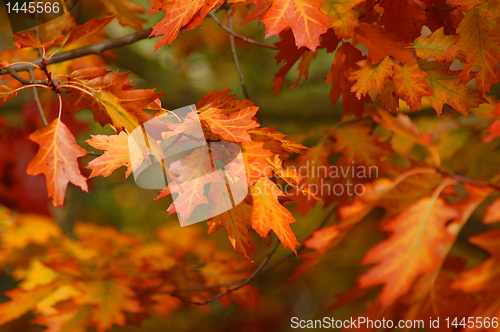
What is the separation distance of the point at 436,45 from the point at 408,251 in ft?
1.40

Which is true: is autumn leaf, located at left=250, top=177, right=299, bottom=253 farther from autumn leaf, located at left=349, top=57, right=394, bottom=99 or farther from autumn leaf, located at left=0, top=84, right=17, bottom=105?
autumn leaf, located at left=0, top=84, right=17, bottom=105

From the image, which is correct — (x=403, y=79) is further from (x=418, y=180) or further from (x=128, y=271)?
(x=128, y=271)

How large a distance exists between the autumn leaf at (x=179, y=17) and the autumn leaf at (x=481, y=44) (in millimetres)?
449

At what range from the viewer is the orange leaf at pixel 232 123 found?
2.01 ft

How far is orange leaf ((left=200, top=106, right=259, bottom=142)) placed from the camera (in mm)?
614

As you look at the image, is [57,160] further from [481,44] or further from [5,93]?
[481,44]

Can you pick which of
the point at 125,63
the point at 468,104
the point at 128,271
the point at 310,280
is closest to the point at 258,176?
the point at 468,104

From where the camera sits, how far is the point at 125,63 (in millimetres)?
1587

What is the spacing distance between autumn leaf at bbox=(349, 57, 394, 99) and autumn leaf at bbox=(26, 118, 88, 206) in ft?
1.68

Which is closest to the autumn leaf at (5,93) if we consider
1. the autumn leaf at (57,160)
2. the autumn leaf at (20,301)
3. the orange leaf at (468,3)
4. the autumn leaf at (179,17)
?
the autumn leaf at (57,160)

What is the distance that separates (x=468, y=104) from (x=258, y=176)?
18.1 inches

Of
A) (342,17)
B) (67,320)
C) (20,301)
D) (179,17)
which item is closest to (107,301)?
(67,320)

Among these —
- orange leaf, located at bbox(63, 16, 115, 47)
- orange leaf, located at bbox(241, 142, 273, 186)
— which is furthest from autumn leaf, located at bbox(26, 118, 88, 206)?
orange leaf, located at bbox(241, 142, 273, 186)

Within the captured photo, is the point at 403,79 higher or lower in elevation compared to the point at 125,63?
higher
